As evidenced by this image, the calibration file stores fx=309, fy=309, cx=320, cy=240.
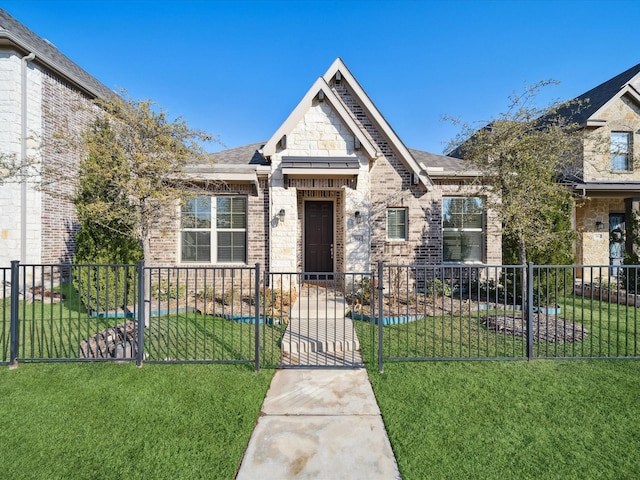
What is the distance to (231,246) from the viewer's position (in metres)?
9.91

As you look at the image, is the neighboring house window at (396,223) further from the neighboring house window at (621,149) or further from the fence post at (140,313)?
the neighboring house window at (621,149)

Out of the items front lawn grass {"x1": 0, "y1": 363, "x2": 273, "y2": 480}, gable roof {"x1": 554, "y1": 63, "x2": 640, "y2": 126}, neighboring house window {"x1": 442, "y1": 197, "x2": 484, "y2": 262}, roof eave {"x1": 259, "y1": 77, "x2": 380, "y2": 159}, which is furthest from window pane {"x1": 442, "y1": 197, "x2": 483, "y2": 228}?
front lawn grass {"x1": 0, "y1": 363, "x2": 273, "y2": 480}

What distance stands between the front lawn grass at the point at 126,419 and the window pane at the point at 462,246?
26.9 feet

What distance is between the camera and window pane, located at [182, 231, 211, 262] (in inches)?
389

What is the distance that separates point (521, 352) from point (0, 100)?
15.2 m

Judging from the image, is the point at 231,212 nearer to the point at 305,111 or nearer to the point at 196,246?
the point at 196,246

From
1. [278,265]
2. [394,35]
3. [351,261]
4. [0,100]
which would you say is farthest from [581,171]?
[0,100]

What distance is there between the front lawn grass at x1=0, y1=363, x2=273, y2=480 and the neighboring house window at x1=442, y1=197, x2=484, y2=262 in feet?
27.2

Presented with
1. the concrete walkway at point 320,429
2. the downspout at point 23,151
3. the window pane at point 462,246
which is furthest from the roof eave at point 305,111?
the downspout at point 23,151

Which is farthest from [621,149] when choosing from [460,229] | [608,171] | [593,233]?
[460,229]

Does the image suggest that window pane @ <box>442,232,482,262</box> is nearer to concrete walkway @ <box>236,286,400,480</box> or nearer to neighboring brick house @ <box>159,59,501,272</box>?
neighboring brick house @ <box>159,59,501,272</box>

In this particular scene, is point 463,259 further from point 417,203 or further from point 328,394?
point 328,394

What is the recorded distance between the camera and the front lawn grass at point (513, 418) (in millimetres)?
2705

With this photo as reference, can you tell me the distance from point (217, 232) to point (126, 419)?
6.97m
